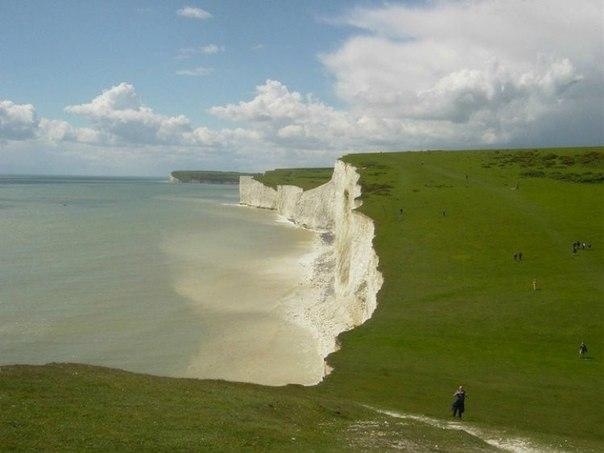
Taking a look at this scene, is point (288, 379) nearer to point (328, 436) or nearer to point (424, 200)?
point (328, 436)

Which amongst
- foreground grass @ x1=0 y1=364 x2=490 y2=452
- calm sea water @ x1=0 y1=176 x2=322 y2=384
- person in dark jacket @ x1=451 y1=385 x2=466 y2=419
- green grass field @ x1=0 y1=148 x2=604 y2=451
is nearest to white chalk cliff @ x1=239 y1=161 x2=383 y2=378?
green grass field @ x1=0 y1=148 x2=604 y2=451

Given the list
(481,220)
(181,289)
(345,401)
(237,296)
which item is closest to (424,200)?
(481,220)

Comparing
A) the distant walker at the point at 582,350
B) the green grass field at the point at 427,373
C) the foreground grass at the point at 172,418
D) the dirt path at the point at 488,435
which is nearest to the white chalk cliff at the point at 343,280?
the green grass field at the point at 427,373

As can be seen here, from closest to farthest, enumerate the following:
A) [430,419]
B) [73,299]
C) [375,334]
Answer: [430,419] < [375,334] < [73,299]

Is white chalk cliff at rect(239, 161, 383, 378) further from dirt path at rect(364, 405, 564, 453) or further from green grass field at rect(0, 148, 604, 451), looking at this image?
dirt path at rect(364, 405, 564, 453)

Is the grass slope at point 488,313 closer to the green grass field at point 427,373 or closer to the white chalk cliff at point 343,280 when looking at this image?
the green grass field at point 427,373

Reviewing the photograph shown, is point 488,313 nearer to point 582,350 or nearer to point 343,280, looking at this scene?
point 582,350
